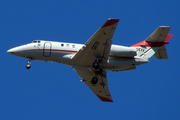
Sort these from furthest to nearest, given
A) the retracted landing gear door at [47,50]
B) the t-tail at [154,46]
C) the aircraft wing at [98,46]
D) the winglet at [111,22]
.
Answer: the t-tail at [154,46] → the retracted landing gear door at [47,50] → the aircraft wing at [98,46] → the winglet at [111,22]

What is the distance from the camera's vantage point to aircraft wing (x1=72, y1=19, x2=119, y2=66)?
106 ft

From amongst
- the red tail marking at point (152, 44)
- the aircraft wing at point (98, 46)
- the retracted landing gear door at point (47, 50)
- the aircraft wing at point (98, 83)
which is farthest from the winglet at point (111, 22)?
the aircraft wing at point (98, 83)

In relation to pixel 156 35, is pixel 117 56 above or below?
below

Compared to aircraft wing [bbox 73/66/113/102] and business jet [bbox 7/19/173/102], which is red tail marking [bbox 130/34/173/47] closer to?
business jet [bbox 7/19/173/102]

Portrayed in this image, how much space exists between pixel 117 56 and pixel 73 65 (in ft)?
15.9

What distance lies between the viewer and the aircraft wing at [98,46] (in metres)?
32.4

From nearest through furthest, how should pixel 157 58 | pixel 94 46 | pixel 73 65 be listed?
pixel 94 46
pixel 73 65
pixel 157 58

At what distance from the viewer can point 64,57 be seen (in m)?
35.4

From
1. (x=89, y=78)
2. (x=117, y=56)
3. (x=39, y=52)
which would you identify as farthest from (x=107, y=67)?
(x=39, y=52)

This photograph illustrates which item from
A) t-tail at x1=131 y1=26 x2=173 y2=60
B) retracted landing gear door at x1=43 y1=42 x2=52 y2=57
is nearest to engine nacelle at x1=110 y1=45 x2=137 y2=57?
t-tail at x1=131 y1=26 x2=173 y2=60

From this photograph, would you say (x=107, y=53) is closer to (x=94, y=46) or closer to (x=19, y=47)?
(x=94, y=46)

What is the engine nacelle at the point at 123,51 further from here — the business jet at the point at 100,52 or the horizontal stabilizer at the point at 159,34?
the horizontal stabilizer at the point at 159,34

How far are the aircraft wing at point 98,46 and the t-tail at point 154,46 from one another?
5.22 meters

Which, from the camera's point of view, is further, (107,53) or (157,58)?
(157,58)
